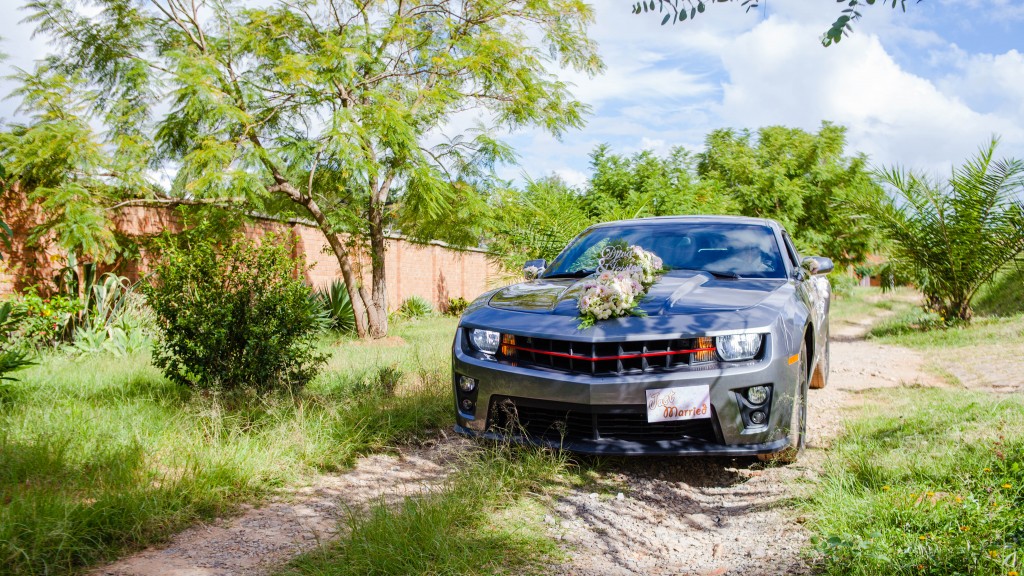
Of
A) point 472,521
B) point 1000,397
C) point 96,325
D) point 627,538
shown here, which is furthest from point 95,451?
point 1000,397

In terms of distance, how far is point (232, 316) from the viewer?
5.00 m

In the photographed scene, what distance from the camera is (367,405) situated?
4969mm

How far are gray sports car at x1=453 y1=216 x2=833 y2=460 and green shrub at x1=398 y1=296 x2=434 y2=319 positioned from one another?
12357 mm

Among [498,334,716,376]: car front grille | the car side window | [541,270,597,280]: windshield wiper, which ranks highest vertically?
the car side window

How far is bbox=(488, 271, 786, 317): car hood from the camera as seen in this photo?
11.5 ft

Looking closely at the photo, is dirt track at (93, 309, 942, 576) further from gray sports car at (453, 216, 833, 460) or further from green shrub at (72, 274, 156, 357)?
green shrub at (72, 274, 156, 357)

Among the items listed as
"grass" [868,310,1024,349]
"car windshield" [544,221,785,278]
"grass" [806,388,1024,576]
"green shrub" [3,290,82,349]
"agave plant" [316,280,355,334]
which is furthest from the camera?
"agave plant" [316,280,355,334]

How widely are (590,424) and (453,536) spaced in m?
1.00

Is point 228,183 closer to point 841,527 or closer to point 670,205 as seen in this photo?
point 670,205

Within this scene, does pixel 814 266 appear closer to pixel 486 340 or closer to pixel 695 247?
pixel 695 247

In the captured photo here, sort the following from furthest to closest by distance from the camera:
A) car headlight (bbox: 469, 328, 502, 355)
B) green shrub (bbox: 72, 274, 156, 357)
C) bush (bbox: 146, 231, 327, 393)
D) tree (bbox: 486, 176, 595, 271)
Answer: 1. tree (bbox: 486, 176, 595, 271)
2. green shrub (bbox: 72, 274, 156, 357)
3. bush (bbox: 146, 231, 327, 393)
4. car headlight (bbox: 469, 328, 502, 355)

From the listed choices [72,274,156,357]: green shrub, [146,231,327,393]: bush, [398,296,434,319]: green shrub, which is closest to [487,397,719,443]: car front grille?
[146,231,327,393]: bush

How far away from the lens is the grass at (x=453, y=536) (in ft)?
8.27

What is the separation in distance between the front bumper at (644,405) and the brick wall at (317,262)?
96.4 inches
